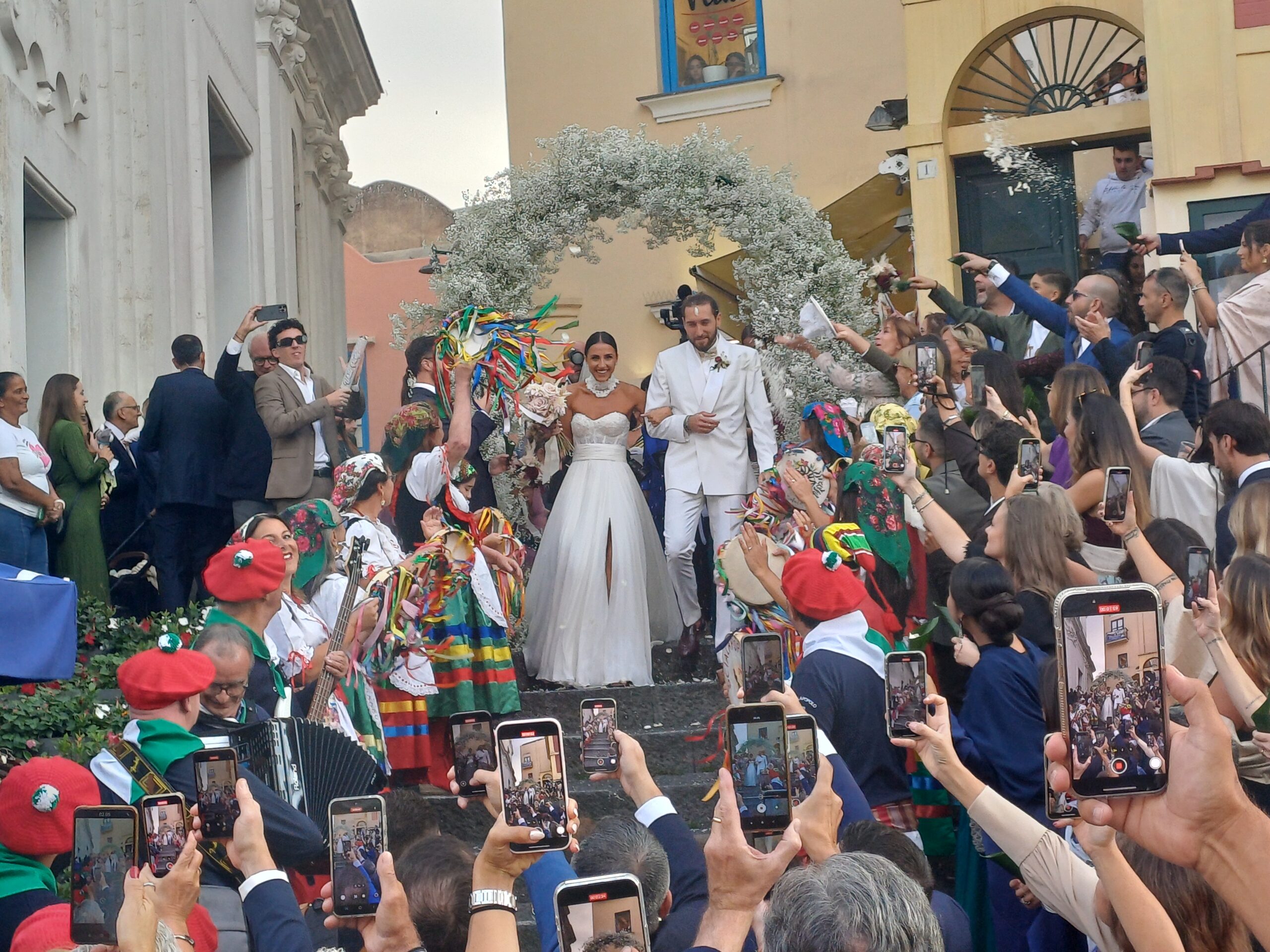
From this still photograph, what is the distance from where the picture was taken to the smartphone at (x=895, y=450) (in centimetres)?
611

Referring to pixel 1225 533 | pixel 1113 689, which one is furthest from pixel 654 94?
pixel 1113 689

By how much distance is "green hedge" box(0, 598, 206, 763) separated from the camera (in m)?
6.03

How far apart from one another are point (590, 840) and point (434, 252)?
7.89 m

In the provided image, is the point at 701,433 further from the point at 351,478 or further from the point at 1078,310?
the point at 351,478

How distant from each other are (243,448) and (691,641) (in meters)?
2.82

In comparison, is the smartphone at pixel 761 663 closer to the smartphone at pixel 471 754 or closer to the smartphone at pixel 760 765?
the smartphone at pixel 471 754

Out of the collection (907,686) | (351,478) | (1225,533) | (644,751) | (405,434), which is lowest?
(644,751)

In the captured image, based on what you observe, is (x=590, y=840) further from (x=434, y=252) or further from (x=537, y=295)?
(x=537, y=295)

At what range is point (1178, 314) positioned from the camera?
7.88 m

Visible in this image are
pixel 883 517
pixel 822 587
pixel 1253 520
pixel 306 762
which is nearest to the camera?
pixel 306 762

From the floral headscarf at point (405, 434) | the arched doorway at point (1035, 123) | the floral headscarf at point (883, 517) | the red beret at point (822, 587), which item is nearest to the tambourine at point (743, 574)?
the floral headscarf at point (883, 517)

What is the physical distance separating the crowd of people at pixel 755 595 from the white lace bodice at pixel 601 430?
16mm

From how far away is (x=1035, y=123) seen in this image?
43.7ft

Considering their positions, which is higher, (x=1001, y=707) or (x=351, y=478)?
(x=351, y=478)
